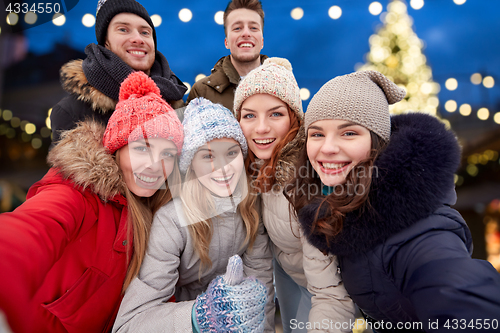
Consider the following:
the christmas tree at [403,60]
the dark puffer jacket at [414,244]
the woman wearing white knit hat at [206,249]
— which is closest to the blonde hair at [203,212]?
the woman wearing white knit hat at [206,249]

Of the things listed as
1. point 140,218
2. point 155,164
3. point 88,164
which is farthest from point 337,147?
point 88,164

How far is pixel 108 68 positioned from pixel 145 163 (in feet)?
3.11

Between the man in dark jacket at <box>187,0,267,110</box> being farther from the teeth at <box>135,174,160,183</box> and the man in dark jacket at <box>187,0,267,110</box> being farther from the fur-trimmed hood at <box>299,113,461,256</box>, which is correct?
the fur-trimmed hood at <box>299,113,461,256</box>

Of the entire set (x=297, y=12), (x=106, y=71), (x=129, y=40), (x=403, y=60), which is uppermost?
(x=297, y=12)

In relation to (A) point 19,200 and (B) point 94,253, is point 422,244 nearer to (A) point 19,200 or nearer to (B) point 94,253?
(B) point 94,253

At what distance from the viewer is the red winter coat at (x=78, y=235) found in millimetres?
1065

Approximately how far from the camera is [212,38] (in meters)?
4.38

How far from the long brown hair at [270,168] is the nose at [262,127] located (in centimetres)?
12

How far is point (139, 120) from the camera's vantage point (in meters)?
1.48

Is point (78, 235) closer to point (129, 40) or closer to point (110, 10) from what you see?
point (129, 40)

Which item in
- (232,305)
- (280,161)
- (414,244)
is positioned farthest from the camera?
(280,161)

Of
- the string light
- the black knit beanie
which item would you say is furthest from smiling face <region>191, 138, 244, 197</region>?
the string light

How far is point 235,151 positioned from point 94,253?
0.90 meters

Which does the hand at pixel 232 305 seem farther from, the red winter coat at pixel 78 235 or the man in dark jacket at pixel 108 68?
the man in dark jacket at pixel 108 68
